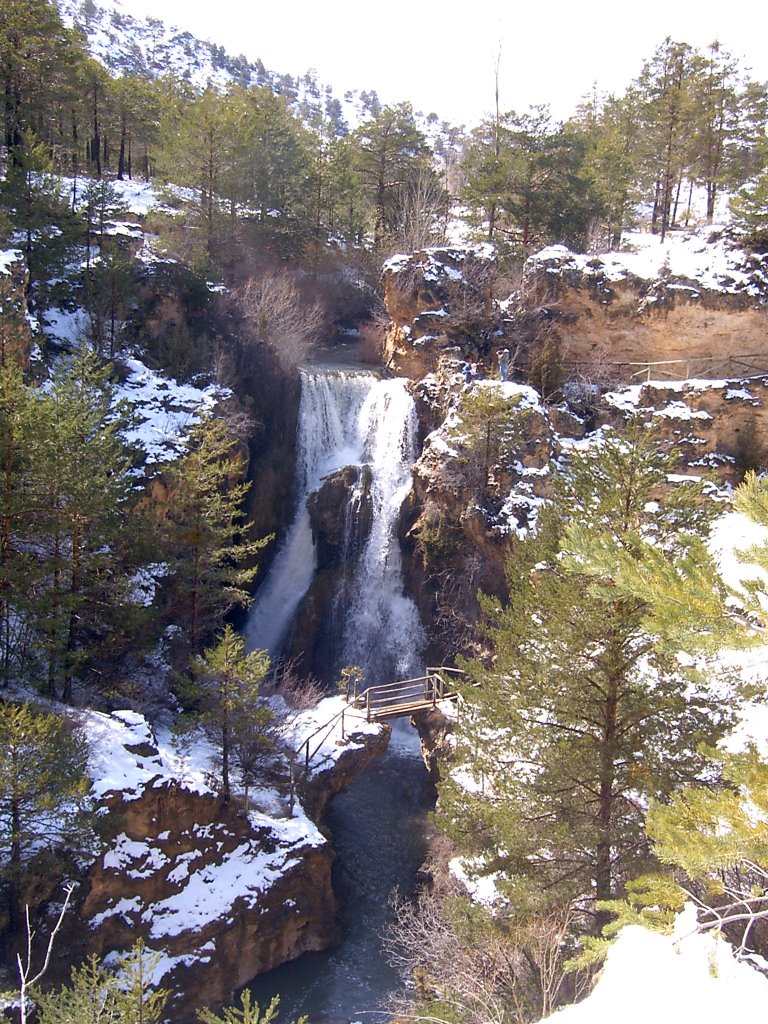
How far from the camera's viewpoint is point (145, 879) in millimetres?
12094

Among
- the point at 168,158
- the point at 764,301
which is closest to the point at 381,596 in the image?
the point at 764,301

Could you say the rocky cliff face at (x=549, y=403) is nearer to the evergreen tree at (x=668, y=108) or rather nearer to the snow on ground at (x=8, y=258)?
the evergreen tree at (x=668, y=108)

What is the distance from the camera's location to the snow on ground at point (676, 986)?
366cm

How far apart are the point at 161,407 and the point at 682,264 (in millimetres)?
17402

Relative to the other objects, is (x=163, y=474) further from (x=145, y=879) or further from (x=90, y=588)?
(x=145, y=879)

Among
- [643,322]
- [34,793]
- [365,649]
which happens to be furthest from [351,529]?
[34,793]

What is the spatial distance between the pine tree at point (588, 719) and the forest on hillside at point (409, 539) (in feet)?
0.16

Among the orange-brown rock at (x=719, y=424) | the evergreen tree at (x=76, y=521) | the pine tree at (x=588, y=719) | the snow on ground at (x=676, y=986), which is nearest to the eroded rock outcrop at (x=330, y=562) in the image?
the evergreen tree at (x=76, y=521)

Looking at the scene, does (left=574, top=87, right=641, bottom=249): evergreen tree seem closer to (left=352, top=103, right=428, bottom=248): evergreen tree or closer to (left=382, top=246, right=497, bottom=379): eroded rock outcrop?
(left=382, top=246, right=497, bottom=379): eroded rock outcrop

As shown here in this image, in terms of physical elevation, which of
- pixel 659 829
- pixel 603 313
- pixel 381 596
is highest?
pixel 603 313

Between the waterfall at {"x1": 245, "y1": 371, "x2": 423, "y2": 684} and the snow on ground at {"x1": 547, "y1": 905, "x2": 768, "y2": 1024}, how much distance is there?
1630cm

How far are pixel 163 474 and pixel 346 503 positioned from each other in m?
5.84

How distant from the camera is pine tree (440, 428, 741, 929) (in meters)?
8.64

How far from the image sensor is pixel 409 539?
70.2 feet
